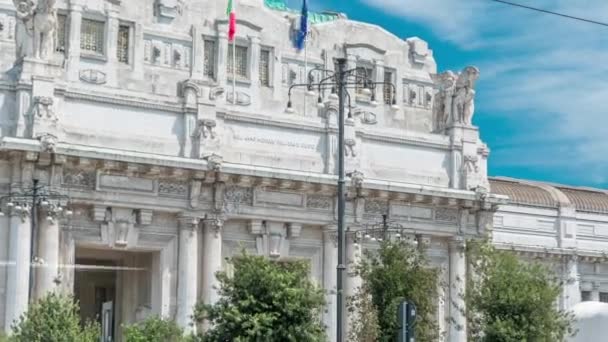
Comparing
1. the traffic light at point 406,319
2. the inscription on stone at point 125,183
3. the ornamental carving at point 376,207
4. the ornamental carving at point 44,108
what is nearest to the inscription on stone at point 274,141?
the ornamental carving at point 376,207

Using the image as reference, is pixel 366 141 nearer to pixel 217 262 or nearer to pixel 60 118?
pixel 217 262

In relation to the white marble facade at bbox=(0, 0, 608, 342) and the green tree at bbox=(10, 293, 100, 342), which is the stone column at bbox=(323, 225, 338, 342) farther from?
the green tree at bbox=(10, 293, 100, 342)

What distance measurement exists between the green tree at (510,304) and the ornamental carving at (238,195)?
30.8 ft

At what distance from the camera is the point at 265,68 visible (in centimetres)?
5703

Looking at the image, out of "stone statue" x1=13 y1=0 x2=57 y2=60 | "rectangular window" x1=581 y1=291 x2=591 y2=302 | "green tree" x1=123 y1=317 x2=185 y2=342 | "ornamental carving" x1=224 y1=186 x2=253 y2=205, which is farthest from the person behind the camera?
"rectangular window" x1=581 y1=291 x2=591 y2=302

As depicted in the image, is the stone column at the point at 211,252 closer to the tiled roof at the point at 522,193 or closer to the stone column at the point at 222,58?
the stone column at the point at 222,58

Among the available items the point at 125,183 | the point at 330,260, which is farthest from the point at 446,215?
the point at 125,183

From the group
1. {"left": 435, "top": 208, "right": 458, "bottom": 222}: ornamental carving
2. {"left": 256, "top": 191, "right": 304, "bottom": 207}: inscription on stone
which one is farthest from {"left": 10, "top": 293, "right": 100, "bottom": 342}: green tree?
{"left": 435, "top": 208, "right": 458, "bottom": 222}: ornamental carving

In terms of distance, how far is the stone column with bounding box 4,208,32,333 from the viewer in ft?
146

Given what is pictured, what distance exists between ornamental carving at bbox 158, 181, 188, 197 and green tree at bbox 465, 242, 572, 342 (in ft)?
37.6

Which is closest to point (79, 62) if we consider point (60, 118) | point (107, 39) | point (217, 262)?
point (107, 39)

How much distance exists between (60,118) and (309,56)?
15.6m

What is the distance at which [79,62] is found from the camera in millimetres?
51469

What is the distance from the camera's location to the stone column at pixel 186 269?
159 ft
